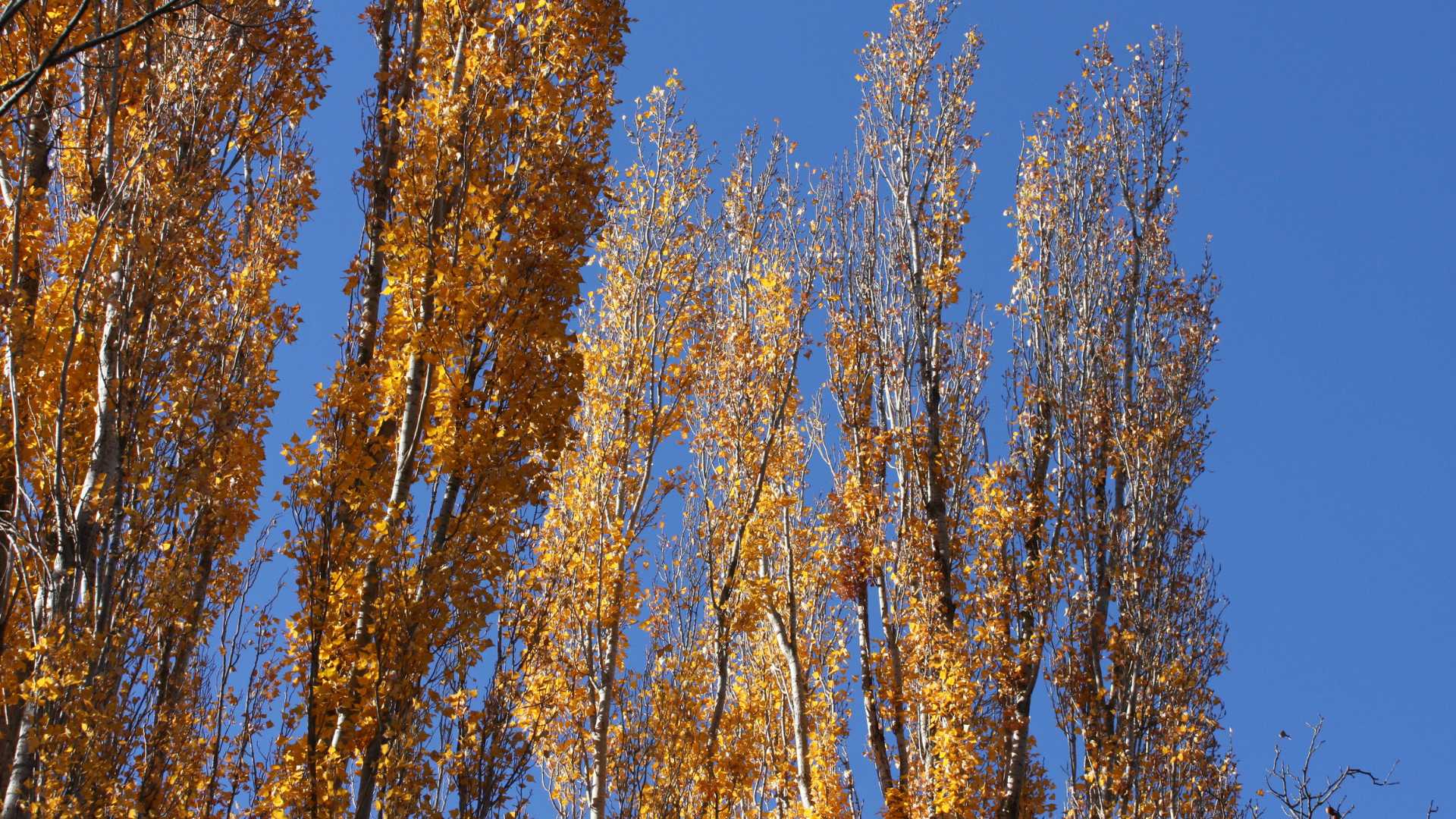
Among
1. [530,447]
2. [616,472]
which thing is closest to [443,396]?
[530,447]

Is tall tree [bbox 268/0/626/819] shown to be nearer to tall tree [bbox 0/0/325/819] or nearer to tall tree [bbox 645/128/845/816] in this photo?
tall tree [bbox 0/0/325/819]

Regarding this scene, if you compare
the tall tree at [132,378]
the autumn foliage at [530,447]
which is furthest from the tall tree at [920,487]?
the tall tree at [132,378]

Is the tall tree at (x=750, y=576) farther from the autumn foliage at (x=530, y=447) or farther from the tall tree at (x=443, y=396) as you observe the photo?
the tall tree at (x=443, y=396)

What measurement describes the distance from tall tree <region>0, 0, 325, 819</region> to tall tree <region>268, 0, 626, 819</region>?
1293 mm

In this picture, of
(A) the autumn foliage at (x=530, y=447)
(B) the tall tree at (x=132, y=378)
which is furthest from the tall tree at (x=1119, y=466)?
(B) the tall tree at (x=132, y=378)

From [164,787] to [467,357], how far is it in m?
3.69

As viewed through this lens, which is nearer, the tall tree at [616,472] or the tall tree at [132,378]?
the tall tree at [132,378]

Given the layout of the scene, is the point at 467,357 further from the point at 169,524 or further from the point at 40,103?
the point at 40,103

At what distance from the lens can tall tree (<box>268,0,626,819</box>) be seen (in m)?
6.76

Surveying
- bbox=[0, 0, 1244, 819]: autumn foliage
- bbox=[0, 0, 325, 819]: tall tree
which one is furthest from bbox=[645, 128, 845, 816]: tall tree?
bbox=[0, 0, 325, 819]: tall tree

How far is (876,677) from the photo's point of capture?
1209 cm

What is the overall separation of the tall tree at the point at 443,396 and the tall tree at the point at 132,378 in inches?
50.9

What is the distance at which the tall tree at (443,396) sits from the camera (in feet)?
22.2

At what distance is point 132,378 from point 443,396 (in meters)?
2.41
